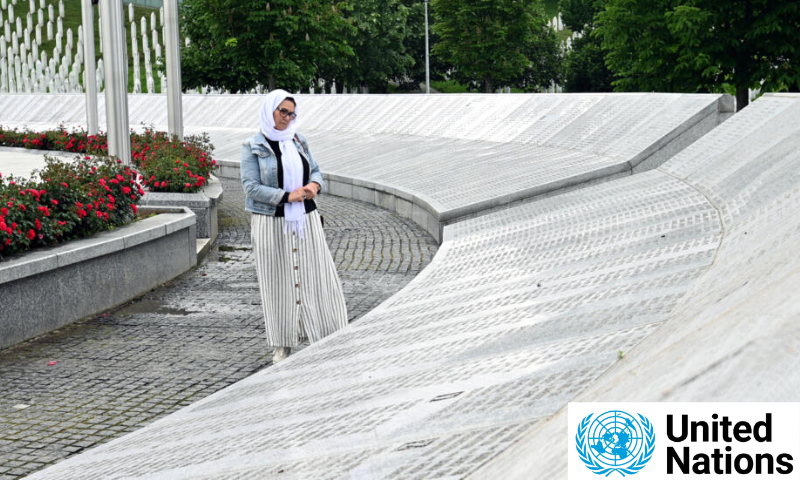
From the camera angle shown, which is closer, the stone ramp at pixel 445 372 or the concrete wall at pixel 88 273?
the stone ramp at pixel 445 372

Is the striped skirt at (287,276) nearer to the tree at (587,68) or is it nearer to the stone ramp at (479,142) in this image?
the stone ramp at (479,142)

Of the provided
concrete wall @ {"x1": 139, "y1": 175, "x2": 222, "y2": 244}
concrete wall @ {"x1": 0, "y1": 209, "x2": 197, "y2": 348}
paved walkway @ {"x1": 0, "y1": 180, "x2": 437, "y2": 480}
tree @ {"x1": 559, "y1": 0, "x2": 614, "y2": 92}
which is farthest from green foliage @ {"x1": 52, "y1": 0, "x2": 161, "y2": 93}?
paved walkway @ {"x1": 0, "y1": 180, "x2": 437, "y2": 480}

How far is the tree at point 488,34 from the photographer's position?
5719cm

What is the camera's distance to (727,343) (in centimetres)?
294

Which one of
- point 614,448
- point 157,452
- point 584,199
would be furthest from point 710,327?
point 584,199

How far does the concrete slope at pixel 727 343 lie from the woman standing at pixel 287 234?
8.29ft

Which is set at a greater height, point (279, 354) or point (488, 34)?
point (488, 34)

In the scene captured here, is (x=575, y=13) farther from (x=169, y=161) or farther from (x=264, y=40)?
(x=169, y=161)

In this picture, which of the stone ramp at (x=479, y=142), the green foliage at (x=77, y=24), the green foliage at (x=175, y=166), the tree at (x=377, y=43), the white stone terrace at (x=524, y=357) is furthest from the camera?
the green foliage at (x=77, y=24)

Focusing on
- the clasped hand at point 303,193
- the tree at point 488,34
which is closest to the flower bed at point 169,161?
the clasped hand at point 303,193

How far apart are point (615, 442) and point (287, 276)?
3.88 m

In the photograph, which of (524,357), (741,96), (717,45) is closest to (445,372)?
(524,357)

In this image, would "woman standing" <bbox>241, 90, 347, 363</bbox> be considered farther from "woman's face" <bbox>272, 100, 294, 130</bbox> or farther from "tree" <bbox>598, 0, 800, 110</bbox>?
"tree" <bbox>598, 0, 800, 110</bbox>

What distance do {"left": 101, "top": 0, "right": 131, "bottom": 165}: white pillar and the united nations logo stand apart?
34.3 feet
